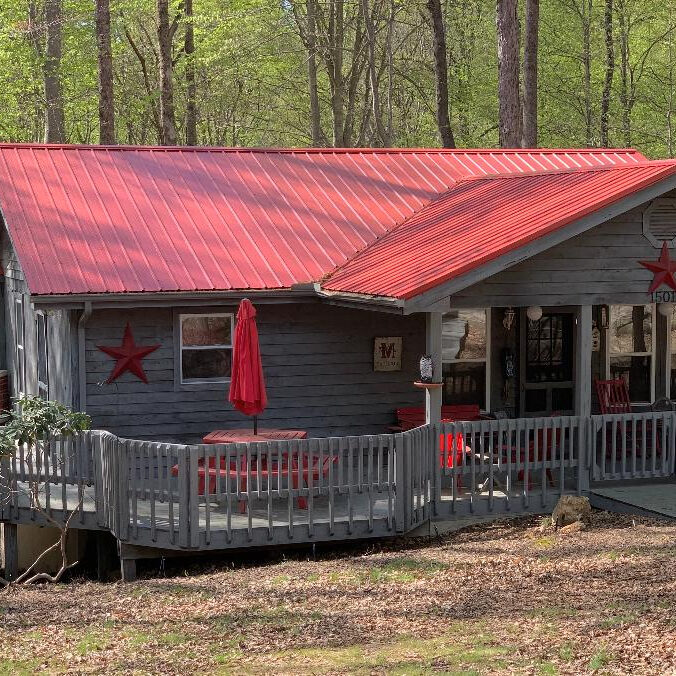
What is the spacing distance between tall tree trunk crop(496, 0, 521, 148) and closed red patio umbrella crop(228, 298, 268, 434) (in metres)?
13.8

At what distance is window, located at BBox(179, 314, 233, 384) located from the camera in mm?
15617

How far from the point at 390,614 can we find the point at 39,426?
17.3ft

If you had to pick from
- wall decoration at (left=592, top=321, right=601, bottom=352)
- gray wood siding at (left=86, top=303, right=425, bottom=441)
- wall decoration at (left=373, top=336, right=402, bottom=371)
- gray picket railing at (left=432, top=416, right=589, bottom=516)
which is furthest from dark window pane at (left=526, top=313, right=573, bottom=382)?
gray picket railing at (left=432, top=416, right=589, bottom=516)

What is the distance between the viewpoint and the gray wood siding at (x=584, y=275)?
45.8 ft

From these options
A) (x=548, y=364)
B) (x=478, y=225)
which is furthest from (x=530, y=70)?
(x=478, y=225)

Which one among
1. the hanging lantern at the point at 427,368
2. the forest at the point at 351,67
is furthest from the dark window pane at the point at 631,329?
the forest at the point at 351,67

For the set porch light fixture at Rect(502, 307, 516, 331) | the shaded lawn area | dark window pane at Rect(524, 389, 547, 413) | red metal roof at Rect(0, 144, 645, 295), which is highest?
red metal roof at Rect(0, 144, 645, 295)

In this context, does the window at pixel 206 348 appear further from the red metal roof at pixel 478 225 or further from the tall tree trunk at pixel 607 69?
the tall tree trunk at pixel 607 69

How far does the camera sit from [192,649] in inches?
360

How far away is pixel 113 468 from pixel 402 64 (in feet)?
101

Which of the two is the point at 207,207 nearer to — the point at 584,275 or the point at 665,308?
the point at 584,275

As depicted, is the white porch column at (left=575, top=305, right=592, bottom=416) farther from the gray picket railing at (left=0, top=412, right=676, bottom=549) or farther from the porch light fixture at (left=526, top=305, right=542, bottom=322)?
the porch light fixture at (left=526, top=305, right=542, bottom=322)

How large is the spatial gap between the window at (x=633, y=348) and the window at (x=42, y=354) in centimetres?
843

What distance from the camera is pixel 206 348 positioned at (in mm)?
15703
